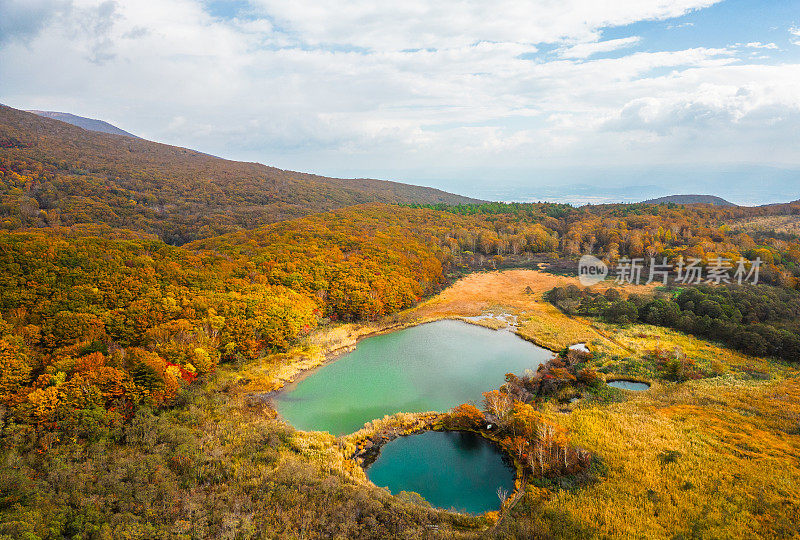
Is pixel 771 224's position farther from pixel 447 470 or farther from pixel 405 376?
pixel 447 470

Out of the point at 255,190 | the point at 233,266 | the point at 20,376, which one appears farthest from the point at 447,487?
the point at 255,190

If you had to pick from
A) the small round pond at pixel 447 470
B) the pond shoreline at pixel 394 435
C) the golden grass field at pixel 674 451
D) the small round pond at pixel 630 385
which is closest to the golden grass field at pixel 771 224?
the golden grass field at pixel 674 451

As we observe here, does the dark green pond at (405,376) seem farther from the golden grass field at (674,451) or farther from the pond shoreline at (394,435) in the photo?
the golden grass field at (674,451)

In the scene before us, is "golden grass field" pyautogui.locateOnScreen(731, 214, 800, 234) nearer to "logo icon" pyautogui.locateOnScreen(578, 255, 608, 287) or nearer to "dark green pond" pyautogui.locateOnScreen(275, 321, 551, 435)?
"logo icon" pyautogui.locateOnScreen(578, 255, 608, 287)

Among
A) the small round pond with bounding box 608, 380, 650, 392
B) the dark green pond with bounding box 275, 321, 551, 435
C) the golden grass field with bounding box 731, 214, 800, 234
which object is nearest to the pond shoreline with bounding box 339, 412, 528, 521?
the dark green pond with bounding box 275, 321, 551, 435

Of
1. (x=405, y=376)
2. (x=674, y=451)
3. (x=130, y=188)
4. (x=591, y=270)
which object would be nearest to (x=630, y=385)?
(x=674, y=451)

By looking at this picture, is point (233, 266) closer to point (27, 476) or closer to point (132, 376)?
point (132, 376)
